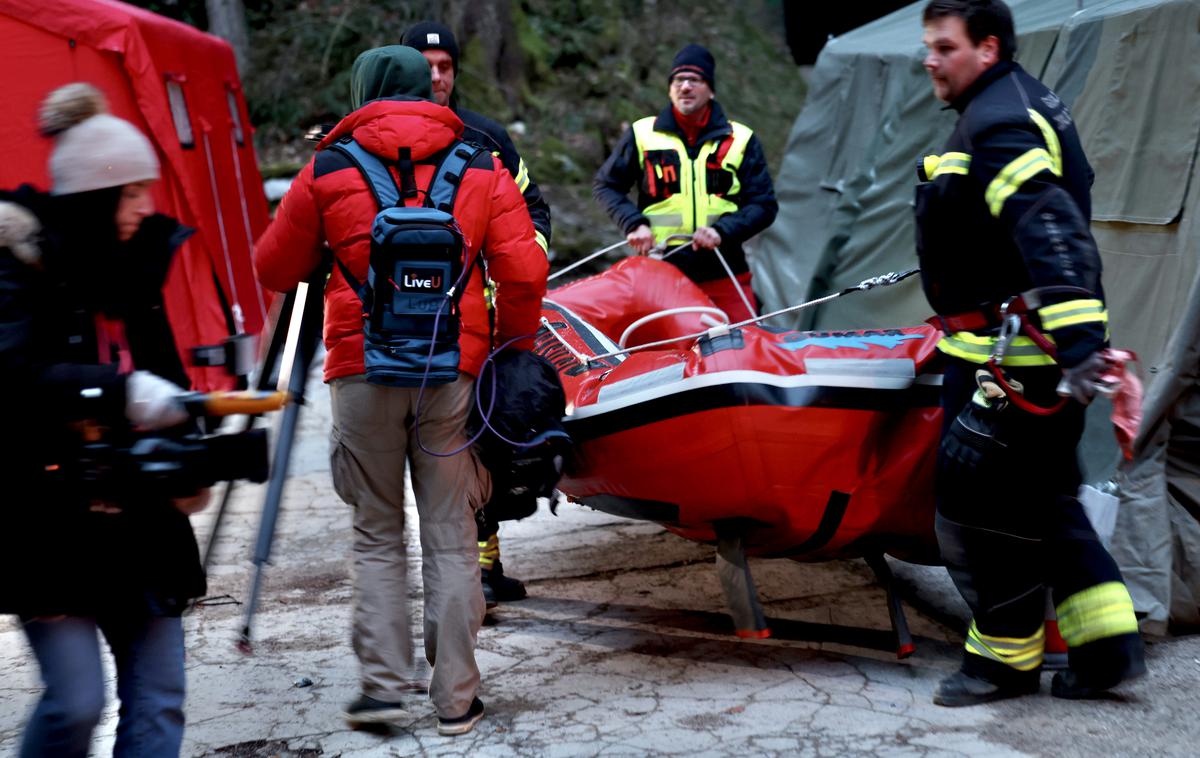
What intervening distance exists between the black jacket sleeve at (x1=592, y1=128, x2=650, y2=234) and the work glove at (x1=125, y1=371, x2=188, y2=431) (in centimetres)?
345

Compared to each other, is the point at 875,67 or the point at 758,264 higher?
the point at 875,67

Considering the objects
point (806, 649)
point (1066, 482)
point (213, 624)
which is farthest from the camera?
point (213, 624)

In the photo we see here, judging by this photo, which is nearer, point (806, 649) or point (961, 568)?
point (961, 568)

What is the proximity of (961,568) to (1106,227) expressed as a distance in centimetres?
185

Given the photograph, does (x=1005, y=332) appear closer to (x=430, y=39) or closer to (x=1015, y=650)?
(x=1015, y=650)

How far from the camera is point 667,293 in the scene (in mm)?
5355

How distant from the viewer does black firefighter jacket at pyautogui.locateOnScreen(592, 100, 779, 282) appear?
575cm

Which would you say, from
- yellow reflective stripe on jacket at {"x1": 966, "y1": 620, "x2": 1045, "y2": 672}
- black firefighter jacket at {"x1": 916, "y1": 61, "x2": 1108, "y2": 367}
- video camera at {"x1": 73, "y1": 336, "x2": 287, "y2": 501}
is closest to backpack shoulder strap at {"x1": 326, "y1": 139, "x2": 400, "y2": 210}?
video camera at {"x1": 73, "y1": 336, "x2": 287, "y2": 501}

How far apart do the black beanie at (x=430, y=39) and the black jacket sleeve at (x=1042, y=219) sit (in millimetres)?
2131

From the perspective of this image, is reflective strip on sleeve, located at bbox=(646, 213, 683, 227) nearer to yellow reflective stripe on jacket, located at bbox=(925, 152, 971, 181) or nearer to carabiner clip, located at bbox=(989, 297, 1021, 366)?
yellow reflective stripe on jacket, located at bbox=(925, 152, 971, 181)

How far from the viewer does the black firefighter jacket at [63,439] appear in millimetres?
2537

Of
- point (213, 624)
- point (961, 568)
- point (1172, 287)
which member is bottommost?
point (213, 624)

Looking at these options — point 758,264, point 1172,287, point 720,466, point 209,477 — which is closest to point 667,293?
point 720,466

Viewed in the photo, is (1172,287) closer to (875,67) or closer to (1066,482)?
(1066,482)
